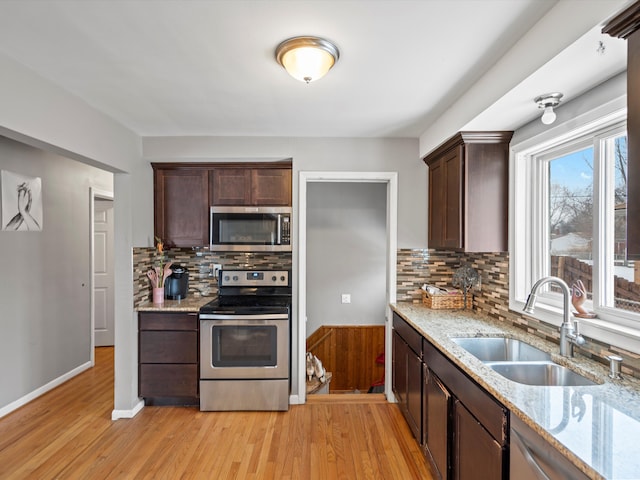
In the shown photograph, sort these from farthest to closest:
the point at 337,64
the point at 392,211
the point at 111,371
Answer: the point at 111,371, the point at 392,211, the point at 337,64

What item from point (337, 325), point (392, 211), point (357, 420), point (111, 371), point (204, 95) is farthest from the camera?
point (337, 325)

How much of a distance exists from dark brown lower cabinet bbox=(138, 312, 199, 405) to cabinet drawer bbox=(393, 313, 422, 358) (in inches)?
67.0

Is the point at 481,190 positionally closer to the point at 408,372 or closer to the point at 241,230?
the point at 408,372

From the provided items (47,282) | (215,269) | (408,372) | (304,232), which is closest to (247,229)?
(304,232)

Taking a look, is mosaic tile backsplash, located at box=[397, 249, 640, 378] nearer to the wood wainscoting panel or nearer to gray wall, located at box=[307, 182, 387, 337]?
gray wall, located at box=[307, 182, 387, 337]

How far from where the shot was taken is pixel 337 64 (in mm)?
1788

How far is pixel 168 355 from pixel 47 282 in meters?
1.50

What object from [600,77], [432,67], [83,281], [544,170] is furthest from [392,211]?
[83,281]

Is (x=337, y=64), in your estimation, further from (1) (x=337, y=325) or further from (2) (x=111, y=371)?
(2) (x=111, y=371)

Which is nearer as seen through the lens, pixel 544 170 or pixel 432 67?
pixel 432 67

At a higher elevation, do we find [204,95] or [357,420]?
[204,95]

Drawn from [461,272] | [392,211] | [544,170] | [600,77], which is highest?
[600,77]

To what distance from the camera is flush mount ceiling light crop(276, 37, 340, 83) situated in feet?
5.12

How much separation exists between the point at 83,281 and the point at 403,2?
4.12 metres
